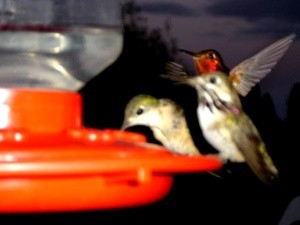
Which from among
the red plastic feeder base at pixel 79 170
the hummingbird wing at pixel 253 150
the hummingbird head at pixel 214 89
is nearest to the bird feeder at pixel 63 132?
the red plastic feeder base at pixel 79 170

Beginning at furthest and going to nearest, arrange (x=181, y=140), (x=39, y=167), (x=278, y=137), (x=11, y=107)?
(x=278, y=137), (x=181, y=140), (x=11, y=107), (x=39, y=167)

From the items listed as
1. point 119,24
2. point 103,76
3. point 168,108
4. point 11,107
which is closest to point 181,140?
point 168,108

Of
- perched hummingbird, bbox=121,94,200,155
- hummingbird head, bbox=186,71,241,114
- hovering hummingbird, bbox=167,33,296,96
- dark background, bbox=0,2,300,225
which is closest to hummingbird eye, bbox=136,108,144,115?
perched hummingbird, bbox=121,94,200,155

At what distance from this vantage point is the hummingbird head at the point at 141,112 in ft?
11.4

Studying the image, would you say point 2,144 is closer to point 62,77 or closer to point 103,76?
point 62,77

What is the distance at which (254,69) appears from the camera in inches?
139

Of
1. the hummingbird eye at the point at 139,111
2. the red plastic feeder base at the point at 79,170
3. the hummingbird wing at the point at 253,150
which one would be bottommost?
the hummingbird wing at the point at 253,150

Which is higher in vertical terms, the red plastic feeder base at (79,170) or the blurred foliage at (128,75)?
the red plastic feeder base at (79,170)

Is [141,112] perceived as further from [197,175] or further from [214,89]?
[197,175]

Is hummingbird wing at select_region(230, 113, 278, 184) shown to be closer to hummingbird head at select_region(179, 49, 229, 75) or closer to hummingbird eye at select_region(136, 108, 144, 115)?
hummingbird head at select_region(179, 49, 229, 75)

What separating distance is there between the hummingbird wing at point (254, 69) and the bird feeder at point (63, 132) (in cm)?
137

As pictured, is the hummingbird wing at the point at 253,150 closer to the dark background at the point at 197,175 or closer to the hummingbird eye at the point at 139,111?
the hummingbird eye at the point at 139,111

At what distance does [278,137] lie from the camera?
7.85 m

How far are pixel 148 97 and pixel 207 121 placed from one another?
551 mm
